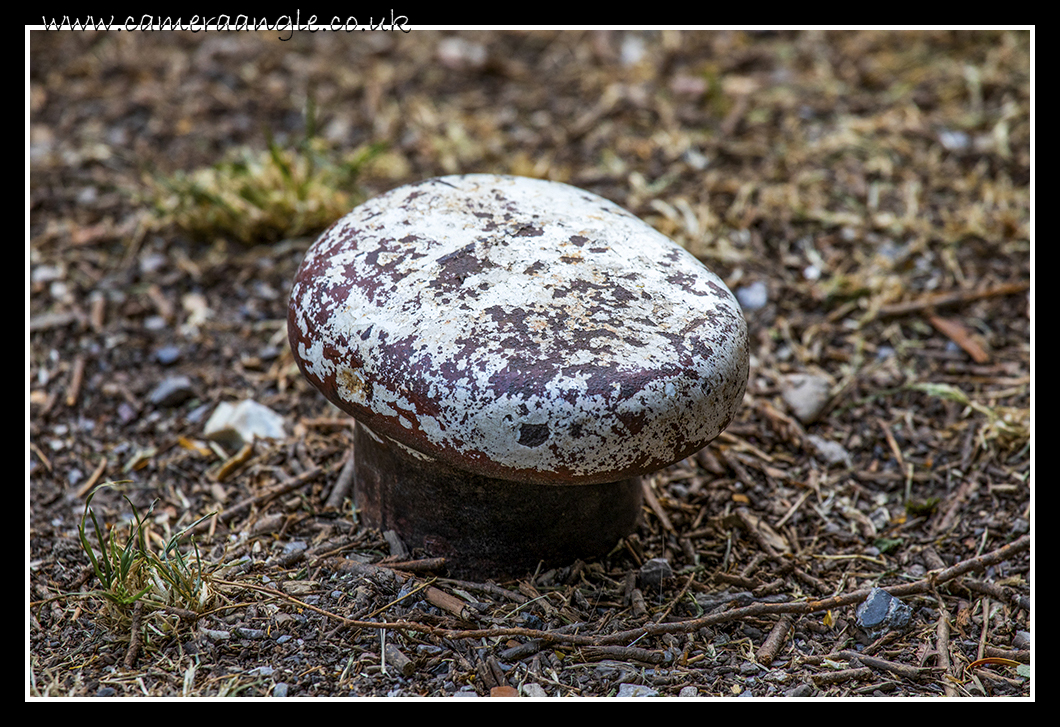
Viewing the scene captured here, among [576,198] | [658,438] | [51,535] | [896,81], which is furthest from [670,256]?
[896,81]

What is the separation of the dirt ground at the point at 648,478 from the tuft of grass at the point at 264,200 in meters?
0.02

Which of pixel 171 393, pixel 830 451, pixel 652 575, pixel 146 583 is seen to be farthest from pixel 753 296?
pixel 146 583

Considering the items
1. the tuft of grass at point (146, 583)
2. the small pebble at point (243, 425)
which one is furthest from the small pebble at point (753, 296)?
the tuft of grass at point (146, 583)

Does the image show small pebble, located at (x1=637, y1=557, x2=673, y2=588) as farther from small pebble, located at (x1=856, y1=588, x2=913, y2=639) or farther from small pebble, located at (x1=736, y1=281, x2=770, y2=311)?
small pebble, located at (x1=736, y1=281, x2=770, y2=311)

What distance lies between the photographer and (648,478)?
2629 millimetres

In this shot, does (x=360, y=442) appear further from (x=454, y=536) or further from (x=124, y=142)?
(x=124, y=142)

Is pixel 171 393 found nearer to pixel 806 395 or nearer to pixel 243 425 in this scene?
pixel 243 425

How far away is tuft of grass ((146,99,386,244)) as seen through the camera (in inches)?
132

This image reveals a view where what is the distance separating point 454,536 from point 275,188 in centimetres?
166

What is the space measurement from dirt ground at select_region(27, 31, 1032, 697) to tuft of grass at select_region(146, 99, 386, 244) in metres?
0.02

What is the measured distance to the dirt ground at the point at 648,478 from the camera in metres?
2.11

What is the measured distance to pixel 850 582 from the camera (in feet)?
7.79

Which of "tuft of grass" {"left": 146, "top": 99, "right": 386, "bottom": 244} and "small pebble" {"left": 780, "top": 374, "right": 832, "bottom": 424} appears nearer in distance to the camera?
"small pebble" {"left": 780, "top": 374, "right": 832, "bottom": 424}

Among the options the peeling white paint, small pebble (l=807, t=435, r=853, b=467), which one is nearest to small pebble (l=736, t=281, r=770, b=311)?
small pebble (l=807, t=435, r=853, b=467)
